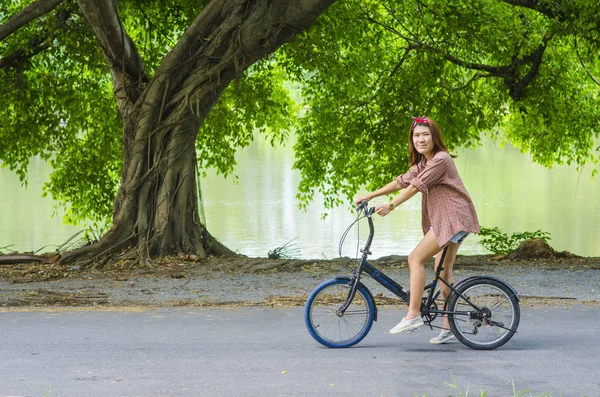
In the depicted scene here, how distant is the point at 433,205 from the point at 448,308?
86cm

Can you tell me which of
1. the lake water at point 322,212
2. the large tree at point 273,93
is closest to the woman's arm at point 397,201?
the large tree at point 273,93

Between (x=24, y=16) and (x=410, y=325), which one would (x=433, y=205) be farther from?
(x=24, y=16)

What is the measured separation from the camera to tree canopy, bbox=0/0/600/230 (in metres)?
16.6

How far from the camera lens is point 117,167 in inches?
774

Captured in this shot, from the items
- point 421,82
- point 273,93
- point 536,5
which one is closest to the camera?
point 536,5

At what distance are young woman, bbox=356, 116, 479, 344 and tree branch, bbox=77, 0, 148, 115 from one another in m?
6.75

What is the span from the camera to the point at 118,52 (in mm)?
13203

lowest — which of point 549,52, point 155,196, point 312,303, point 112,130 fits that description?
point 312,303

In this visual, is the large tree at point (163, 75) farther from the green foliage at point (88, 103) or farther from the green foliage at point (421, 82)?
the green foliage at point (421, 82)

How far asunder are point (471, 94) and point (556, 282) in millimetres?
8895

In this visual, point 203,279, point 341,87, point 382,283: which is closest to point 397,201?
point 382,283

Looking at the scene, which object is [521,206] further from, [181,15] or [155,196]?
[155,196]

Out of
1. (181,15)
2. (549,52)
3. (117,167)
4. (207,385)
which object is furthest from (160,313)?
(549,52)

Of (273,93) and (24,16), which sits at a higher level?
(273,93)
